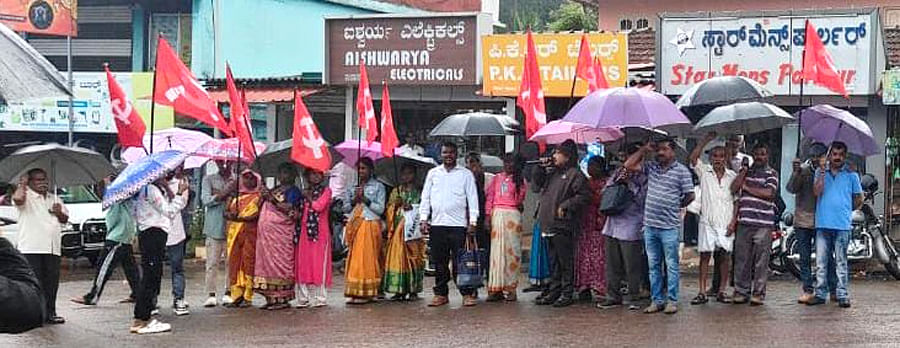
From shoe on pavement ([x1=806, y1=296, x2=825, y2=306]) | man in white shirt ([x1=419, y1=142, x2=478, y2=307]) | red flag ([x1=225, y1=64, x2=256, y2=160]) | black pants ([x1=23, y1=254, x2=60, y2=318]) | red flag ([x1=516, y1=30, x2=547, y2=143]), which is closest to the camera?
black pants ([x1=23, y1=254, x2=60, y2=318])

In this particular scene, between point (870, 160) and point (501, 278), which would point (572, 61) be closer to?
point (870, 160)

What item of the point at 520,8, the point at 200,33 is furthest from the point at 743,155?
the point at 520,8

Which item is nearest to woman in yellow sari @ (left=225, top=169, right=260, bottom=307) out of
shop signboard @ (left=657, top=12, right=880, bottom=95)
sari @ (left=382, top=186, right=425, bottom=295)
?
sari @ (left=382, top=186, right=425, bottom=295)

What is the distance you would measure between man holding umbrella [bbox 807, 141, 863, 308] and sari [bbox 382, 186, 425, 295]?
3.65 meters

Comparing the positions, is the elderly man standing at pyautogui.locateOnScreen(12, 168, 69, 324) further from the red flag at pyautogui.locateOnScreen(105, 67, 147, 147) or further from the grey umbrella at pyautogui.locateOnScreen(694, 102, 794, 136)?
the grey umbrella at pyautogui.locateOnScreen(694, 102, 794, 136)

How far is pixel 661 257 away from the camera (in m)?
10.9

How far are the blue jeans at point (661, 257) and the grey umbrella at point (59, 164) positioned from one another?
473cm

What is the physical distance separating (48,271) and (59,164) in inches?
35.6

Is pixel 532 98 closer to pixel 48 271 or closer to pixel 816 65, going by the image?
pixel 816 65

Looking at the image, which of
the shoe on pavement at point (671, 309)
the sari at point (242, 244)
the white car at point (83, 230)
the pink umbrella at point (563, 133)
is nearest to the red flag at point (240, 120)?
the sari at point (242, 244)

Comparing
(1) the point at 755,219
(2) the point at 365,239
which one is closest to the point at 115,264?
(2) the point at 365,239

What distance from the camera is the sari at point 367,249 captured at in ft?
38.9

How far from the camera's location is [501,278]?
1178cm

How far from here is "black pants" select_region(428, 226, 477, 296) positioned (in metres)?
11.6
